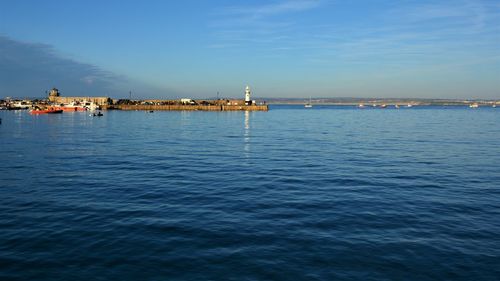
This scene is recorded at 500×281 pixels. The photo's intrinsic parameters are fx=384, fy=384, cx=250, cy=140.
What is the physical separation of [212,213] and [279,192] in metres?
5.47

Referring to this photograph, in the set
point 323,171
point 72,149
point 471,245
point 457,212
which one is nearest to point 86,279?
point 471,245

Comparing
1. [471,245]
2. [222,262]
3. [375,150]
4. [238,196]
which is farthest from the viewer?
[375,150]

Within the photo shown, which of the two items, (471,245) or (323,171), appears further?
(323,171)

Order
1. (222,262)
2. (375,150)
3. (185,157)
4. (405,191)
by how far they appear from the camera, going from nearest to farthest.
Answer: (222,262) → (405,191) → (185,157) → (375,150)

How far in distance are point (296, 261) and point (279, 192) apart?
31.9 ft

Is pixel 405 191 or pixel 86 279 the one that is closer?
pixel 86 279

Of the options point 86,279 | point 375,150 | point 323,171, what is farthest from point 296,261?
point 375,150

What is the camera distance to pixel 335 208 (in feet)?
58.0

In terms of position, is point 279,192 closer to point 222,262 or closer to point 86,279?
point 222,262

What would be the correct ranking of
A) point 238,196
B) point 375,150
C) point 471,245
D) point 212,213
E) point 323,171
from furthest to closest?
point 375,150 → point 323,171 → point 238,196 → point 212,213 → point 471,245

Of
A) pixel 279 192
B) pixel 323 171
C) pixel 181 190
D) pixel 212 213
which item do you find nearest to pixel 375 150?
pixel 323 171

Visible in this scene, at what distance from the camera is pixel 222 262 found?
11312mm

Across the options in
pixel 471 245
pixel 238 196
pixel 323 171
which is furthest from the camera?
pixel 323 171

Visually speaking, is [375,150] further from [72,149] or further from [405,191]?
[72,149]
